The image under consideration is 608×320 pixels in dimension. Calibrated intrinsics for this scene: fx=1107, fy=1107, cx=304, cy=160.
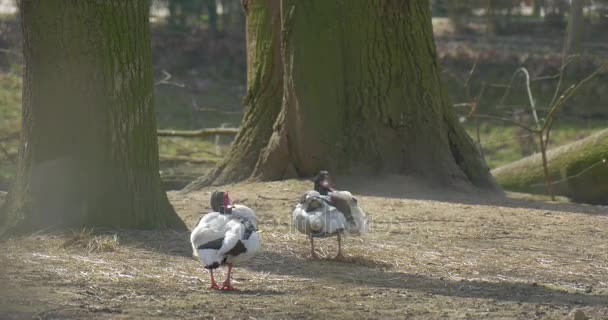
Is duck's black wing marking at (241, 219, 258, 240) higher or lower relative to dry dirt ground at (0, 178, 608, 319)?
higher

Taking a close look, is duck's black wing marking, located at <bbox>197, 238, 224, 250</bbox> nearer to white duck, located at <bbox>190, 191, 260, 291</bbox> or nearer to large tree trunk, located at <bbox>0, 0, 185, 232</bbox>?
white duck, located at <bbox>190, 191, 260, 291</bbox>

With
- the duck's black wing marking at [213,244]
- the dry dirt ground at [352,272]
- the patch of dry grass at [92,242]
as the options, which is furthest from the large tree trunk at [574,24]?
the duck's black wing marking at [213,244]

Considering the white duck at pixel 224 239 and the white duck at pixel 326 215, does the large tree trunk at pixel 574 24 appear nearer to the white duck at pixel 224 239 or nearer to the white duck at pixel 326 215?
the white duck at pixel 326 215

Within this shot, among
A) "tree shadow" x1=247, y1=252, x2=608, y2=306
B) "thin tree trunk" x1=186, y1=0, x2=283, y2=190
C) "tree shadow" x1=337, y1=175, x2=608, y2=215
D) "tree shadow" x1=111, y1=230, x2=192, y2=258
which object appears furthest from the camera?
"thin tree trunk" x1=186, y1=0, x2=283, y2=190

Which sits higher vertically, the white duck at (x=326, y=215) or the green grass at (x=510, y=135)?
the white duck at (x=326, y=215)

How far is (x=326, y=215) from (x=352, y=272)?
43cm

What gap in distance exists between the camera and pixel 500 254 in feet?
27.9

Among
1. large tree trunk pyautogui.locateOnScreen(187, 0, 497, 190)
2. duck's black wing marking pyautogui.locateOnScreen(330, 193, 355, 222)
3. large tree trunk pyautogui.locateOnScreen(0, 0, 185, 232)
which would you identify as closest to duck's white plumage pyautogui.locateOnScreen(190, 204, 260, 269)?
duck's black wing marking pyautogui.locateOnScreen(330, 193, 355, 222)

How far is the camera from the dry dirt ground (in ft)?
20.8

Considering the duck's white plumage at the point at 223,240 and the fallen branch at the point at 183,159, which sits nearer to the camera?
the duck's white plumage at the point at 223,240

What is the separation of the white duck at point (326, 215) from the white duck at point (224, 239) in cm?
102

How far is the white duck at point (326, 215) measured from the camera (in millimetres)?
7633

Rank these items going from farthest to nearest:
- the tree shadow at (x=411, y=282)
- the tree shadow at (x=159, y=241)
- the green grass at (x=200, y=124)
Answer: the green grass at (x=200, y=124), the tree shadow at (x=159, y=241), the tree shadow at (x=411, y=282)

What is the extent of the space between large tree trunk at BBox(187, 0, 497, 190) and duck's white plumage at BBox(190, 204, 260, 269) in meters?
5.05
